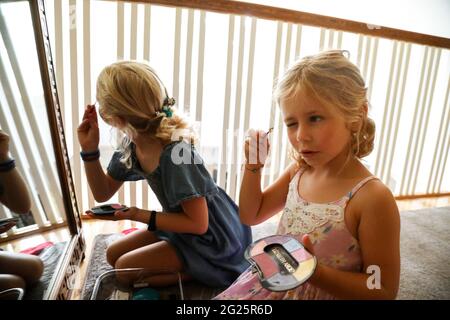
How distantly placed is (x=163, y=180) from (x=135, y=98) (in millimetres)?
225

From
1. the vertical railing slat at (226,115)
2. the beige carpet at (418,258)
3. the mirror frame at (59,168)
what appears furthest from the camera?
the vertical railing slat at (226,115)

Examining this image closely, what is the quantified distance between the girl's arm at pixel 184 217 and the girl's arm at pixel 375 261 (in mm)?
330

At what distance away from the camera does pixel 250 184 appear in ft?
2.36

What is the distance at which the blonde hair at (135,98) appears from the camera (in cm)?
73

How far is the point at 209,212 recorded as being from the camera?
0.85m

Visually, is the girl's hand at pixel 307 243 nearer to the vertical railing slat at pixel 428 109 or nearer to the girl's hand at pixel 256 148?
the girl's hand at pixel 256 148

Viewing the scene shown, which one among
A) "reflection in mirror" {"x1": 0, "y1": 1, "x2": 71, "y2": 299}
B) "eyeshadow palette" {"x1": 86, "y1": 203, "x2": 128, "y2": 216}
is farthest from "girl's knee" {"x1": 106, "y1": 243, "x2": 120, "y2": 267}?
"eyeshadow palette" {"x1": 86, "y1": 203, "x2": 128, "y2": 216}

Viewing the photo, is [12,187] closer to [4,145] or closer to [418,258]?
[4,145]

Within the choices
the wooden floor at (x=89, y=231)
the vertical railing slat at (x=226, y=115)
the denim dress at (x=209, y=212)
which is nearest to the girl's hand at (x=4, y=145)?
the wooden floor at (x=89, y=231)

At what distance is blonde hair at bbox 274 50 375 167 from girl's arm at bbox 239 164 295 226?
23 centimetres

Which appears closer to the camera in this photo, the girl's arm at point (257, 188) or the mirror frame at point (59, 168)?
the girl's arm at point (257, 188)

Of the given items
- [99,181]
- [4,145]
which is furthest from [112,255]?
[4,145]

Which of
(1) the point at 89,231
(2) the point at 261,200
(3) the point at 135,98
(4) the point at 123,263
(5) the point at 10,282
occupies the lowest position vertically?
(1) the point at 89,231
